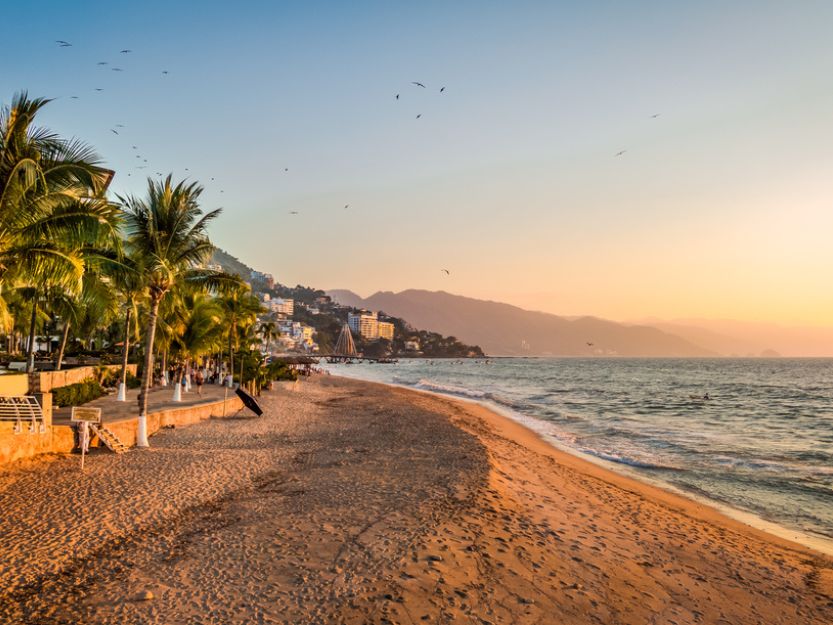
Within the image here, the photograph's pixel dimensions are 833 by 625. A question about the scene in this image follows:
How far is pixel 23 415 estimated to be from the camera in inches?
472

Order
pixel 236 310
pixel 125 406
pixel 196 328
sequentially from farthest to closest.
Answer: pixel 236 310 → pixel 196 328 → pixel 125 406

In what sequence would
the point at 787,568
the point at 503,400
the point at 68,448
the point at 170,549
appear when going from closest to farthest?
1. the point at 170,549
2. the point at 787,568
3. the point at 68,448
4. the point at 503,400

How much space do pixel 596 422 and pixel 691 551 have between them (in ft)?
70.0

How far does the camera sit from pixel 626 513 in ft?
36.0

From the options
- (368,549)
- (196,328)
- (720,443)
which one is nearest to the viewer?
(368,549)

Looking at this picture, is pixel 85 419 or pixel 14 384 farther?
pixel 14 384

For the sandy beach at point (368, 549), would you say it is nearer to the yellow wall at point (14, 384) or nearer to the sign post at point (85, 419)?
the sign post at point (85, 419)

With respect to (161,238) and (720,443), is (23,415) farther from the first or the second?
(720,443)

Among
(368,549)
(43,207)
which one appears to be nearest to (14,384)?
(43,207)

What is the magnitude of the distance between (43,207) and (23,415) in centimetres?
514

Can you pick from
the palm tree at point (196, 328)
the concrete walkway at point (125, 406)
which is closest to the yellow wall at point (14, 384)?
the concrete walkway at point (125, 406)

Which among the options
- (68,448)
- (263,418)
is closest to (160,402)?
(263,418)

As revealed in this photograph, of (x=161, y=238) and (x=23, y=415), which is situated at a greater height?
(x=161, y=238)

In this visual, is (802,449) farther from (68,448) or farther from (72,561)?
(68,448)
